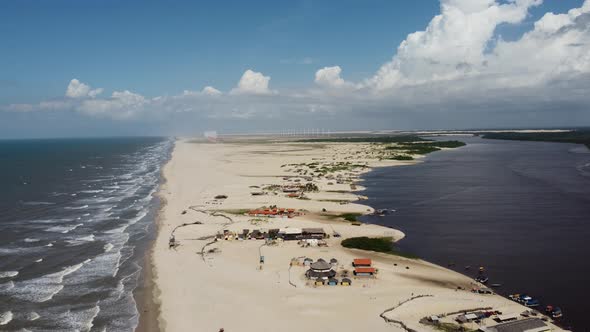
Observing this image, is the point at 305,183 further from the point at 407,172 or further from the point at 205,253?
the point at 205,253

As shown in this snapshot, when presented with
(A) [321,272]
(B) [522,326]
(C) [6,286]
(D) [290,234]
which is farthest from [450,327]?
(C) [6,286]

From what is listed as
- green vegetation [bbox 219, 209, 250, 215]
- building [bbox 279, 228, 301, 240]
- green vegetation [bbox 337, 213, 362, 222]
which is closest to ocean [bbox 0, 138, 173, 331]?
green vegetation [bbox 219, 209, 250, 215]

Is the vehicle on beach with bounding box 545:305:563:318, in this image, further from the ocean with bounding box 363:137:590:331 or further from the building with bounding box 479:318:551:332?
the building with bounding box 479:318:551:332

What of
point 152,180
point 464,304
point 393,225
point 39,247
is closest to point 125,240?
point 39,247

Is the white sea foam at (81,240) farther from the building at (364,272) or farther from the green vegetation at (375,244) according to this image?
the building at (364,272)

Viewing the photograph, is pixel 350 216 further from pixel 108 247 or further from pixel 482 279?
pixel 108 247

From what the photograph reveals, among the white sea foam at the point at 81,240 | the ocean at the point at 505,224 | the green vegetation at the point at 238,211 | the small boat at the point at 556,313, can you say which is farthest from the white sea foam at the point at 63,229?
the small boat at the point at 556,313
